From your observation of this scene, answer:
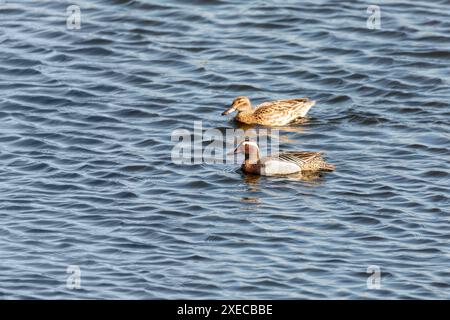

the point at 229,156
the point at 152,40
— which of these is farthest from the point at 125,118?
the point at 152,40

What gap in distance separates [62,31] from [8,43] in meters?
0.99

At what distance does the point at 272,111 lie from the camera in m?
17.7

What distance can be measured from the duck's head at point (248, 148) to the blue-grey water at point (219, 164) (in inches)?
10.0

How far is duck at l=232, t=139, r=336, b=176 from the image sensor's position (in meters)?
15.5

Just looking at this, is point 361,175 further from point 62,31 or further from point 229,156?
point 62,31

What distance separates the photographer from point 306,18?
68.1ft

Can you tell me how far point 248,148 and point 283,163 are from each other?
584 mm

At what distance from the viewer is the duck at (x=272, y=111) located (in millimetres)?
17422
